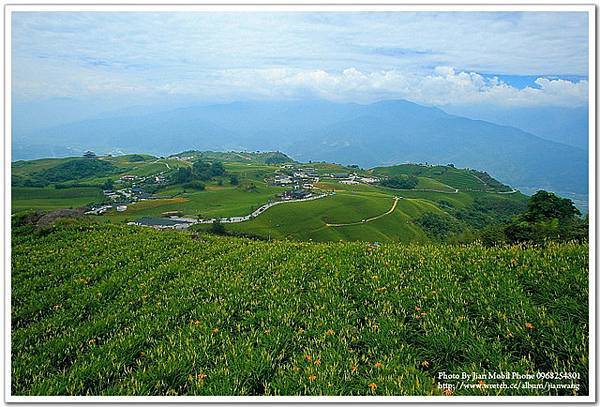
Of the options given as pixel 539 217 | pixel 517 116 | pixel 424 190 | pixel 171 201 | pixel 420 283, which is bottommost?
pixel 424 190

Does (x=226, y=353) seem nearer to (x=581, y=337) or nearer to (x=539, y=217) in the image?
(x=581, y=337)

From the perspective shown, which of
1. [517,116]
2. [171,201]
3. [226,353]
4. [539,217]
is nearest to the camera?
[226,353]

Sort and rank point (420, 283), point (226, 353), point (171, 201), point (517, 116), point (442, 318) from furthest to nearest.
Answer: point (171, 201) → point (517, 116) → point (420, 283) → point (442, 318) → point (226, 353)

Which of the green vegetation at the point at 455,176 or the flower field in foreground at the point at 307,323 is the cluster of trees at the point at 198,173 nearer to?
the green vegetation at the point at 455,176

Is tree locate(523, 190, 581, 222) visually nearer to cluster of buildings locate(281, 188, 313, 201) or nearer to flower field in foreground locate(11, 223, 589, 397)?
flower field in foreground locate(11, 223, 589, 397)

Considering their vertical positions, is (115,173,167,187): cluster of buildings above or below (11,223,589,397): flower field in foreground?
below

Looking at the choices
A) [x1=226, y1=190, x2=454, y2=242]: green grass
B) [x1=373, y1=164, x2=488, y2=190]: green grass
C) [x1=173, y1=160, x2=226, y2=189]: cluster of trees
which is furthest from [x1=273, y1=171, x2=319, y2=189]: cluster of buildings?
[x1=373, y1=164, x2=488, y2=190]: green grass

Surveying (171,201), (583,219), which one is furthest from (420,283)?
(171,201)

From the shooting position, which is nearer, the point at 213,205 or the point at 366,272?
the point at 366,272

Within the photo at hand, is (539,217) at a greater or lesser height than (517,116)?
lesser
